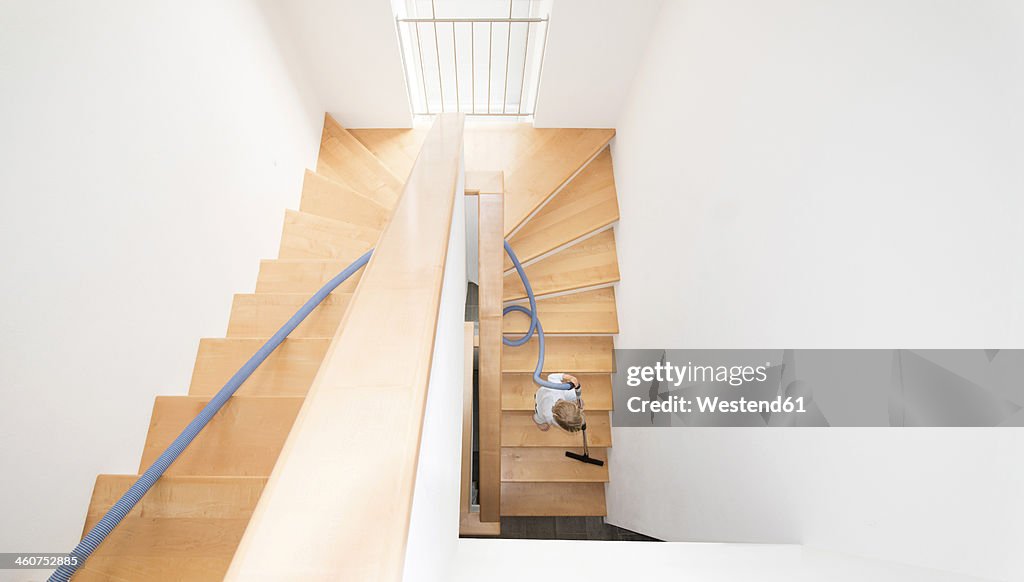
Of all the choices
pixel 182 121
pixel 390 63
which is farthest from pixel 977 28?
pixel 390 63

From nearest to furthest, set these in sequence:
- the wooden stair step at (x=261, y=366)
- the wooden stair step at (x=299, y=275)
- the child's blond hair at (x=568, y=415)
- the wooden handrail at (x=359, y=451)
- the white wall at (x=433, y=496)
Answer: the wooden handrail at (x=359, y=451)
the white wall at (x=433, y=496)
the wooden stair step at (x=261, y=366)
the wooden stair step at (x=299, y=275)
the child's blond hair at (x=568, y=415)

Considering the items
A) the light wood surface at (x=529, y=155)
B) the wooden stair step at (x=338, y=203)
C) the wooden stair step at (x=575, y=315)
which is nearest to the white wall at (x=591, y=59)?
the light wood surface at (x=529, y=155)

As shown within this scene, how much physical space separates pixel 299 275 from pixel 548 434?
2.05m

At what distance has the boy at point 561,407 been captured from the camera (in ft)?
8.97

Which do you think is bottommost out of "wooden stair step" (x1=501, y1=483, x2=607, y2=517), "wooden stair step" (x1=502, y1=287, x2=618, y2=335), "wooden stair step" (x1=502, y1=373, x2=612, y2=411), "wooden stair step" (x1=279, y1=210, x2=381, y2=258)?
"wooden stair step" (x1=501, y1=483, x2=607, y2=517)

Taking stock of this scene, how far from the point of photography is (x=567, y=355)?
356cm

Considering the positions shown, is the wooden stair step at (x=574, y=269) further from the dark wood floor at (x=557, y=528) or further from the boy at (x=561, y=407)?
the dark wood floor at (x=557, y=528)

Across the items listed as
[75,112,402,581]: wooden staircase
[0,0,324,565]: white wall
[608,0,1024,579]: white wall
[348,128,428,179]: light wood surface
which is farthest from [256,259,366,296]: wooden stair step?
[608,0,1024,579]: white wall

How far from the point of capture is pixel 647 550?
129 centimetres

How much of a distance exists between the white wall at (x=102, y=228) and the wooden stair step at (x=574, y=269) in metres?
1.94

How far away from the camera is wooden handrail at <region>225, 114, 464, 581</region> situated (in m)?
0.48

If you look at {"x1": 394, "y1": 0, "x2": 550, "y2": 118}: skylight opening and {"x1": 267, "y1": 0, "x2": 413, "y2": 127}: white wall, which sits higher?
{"x1": 394, "y1": 0, "x2": 550, "y2": 118}: skylight opening

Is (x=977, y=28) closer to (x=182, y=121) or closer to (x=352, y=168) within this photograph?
(x=182, y=121)

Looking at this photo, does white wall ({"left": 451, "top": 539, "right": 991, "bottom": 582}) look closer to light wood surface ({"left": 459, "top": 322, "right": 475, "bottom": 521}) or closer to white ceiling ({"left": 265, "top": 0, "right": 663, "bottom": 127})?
light wood surface ({"left": 459, "top": 322, "right": 475, "bottom": 521})
